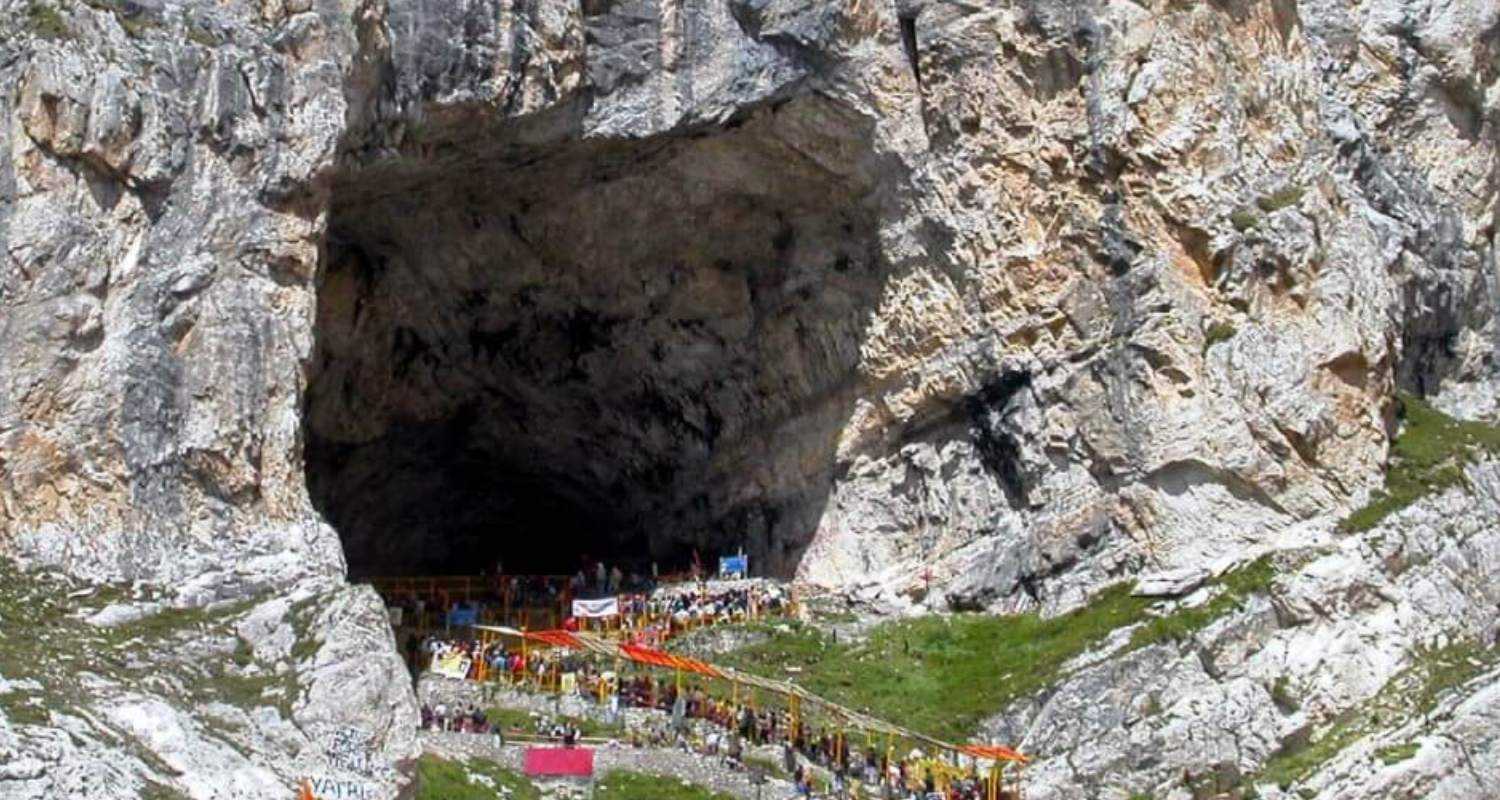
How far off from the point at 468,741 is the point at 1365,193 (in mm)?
A: 19150

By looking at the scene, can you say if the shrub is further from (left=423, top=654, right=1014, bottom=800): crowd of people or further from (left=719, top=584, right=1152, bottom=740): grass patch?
(left=719, top=584, right=1152, bottom=740): grass patch

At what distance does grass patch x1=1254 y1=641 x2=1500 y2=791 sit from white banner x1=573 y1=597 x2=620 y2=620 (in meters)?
12.7

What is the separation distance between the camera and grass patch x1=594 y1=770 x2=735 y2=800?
40562 mm

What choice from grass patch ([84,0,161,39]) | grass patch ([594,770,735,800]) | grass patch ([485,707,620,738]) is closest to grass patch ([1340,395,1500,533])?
grass patch ([594,770,735,800])

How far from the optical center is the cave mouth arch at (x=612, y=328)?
49125 mm

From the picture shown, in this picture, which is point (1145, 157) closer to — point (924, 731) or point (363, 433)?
point (924, 731)

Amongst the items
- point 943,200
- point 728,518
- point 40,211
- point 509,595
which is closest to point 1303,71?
point 943,200

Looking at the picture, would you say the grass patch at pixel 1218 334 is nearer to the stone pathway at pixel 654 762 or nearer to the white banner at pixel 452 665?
the stone pathway at pixel 654 762

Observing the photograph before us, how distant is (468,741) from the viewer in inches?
1647

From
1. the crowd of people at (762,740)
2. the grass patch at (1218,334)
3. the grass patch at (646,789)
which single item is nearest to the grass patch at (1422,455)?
the grass patch at (1218,334)

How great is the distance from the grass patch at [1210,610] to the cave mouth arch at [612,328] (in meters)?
8.67

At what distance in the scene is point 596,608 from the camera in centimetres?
5028

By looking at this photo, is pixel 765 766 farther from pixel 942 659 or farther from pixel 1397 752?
pixel 1397 752

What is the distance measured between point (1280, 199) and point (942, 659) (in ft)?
29.6
